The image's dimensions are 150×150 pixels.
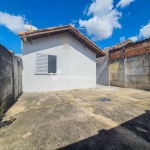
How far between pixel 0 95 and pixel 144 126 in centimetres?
431

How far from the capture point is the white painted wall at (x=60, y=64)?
7.42 m

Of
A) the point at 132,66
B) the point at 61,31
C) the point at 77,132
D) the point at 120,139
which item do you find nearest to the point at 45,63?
the point at 61,31

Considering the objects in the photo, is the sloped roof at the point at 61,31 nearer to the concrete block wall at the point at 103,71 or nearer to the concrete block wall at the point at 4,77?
the concrete block wall at the point at 103,71

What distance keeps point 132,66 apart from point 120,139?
7962mm

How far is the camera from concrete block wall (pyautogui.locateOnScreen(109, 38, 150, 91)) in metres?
7.57

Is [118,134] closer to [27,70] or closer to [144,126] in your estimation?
[144,126]

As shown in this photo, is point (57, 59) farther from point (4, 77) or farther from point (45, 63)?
point (4, 77)

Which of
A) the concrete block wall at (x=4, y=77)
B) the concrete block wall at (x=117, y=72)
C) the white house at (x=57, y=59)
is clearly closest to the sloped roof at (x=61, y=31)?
the white house at (x=57, y=59)

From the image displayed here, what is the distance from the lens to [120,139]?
2.04 meters

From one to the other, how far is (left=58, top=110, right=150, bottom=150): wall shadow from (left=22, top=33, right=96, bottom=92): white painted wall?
6316 mm

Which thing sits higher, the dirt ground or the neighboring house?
the neighboring house

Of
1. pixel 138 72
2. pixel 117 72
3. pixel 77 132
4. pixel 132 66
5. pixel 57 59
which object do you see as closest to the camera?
pixel 77 132

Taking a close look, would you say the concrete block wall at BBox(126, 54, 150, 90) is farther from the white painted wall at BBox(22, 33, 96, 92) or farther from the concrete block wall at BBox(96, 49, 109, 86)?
the white painted wall at BBox(22, 33, 96, 92)

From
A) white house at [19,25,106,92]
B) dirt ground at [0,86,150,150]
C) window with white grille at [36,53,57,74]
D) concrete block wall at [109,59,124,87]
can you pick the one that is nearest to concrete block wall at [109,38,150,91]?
concrete block wall at [109,59,124,87]
